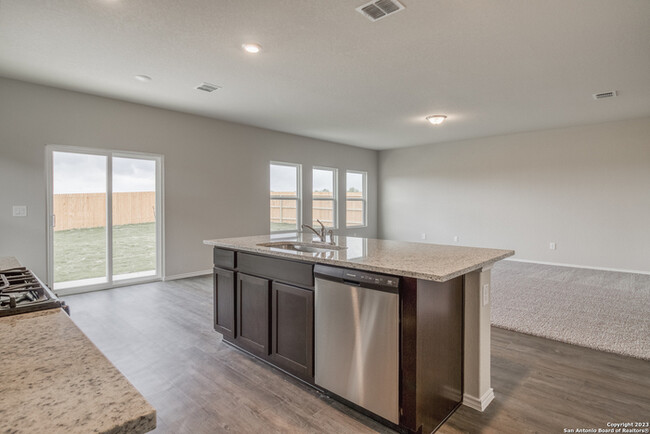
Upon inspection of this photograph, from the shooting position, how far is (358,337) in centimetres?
189

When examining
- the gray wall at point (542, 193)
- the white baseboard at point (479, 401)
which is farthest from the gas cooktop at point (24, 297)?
the gray wall at point (542, 193)

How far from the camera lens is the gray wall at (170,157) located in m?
4.02

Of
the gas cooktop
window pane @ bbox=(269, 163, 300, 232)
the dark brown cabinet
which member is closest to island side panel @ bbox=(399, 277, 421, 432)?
the dark brown cabinet

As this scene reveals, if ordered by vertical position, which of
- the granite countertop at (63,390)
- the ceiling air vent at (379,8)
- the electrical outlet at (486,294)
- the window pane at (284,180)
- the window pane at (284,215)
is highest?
the ceiling air vent at (379,8)

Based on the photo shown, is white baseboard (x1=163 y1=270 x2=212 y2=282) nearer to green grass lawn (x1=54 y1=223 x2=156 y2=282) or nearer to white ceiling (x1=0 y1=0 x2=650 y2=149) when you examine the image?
green grass lawn (x1=54 y1=223 x2=156 y2=282)

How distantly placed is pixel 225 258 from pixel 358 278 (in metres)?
1.37

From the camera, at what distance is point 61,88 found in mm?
4266

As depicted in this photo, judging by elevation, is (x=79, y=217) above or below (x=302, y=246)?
above

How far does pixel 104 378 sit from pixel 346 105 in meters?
4.76

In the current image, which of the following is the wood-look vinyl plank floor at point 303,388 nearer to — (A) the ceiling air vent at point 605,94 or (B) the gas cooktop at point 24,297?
(B) the gas cooktop at point 24,297

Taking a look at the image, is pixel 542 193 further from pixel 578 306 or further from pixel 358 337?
pixel 358 337

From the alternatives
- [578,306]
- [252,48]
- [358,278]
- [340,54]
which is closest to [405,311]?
[358,278]

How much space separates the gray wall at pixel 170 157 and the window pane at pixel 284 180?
231 millimetres

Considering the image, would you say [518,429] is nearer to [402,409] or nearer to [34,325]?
[402,409]
